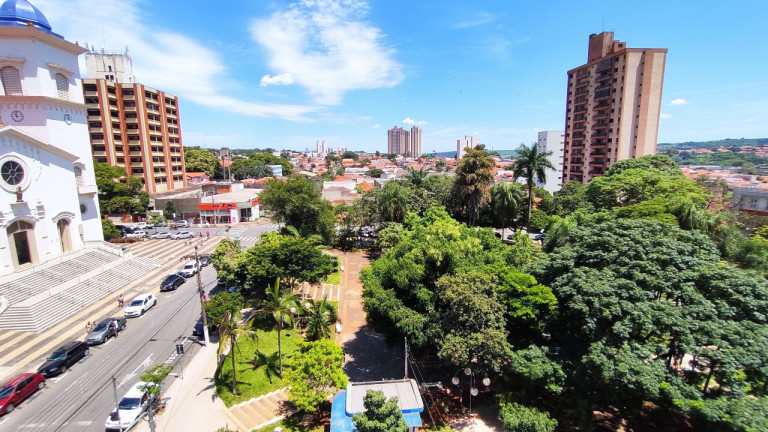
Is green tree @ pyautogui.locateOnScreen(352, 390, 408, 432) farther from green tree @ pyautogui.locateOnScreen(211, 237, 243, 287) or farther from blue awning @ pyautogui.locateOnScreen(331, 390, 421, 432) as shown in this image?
green tree @ pyautogui.locateOnScreen(211, 237, 243, 287)

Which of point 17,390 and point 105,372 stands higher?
point 17,390

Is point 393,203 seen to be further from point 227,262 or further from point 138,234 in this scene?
point 138,234

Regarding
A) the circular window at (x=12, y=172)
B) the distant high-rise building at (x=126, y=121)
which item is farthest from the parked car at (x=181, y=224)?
the circular window at (x=12, y=172)

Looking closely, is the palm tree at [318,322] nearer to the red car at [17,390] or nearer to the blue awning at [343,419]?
the blue awning at [343,419]

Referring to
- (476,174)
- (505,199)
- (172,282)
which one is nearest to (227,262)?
(172,282)

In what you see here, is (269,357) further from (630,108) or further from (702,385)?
(630,108)
